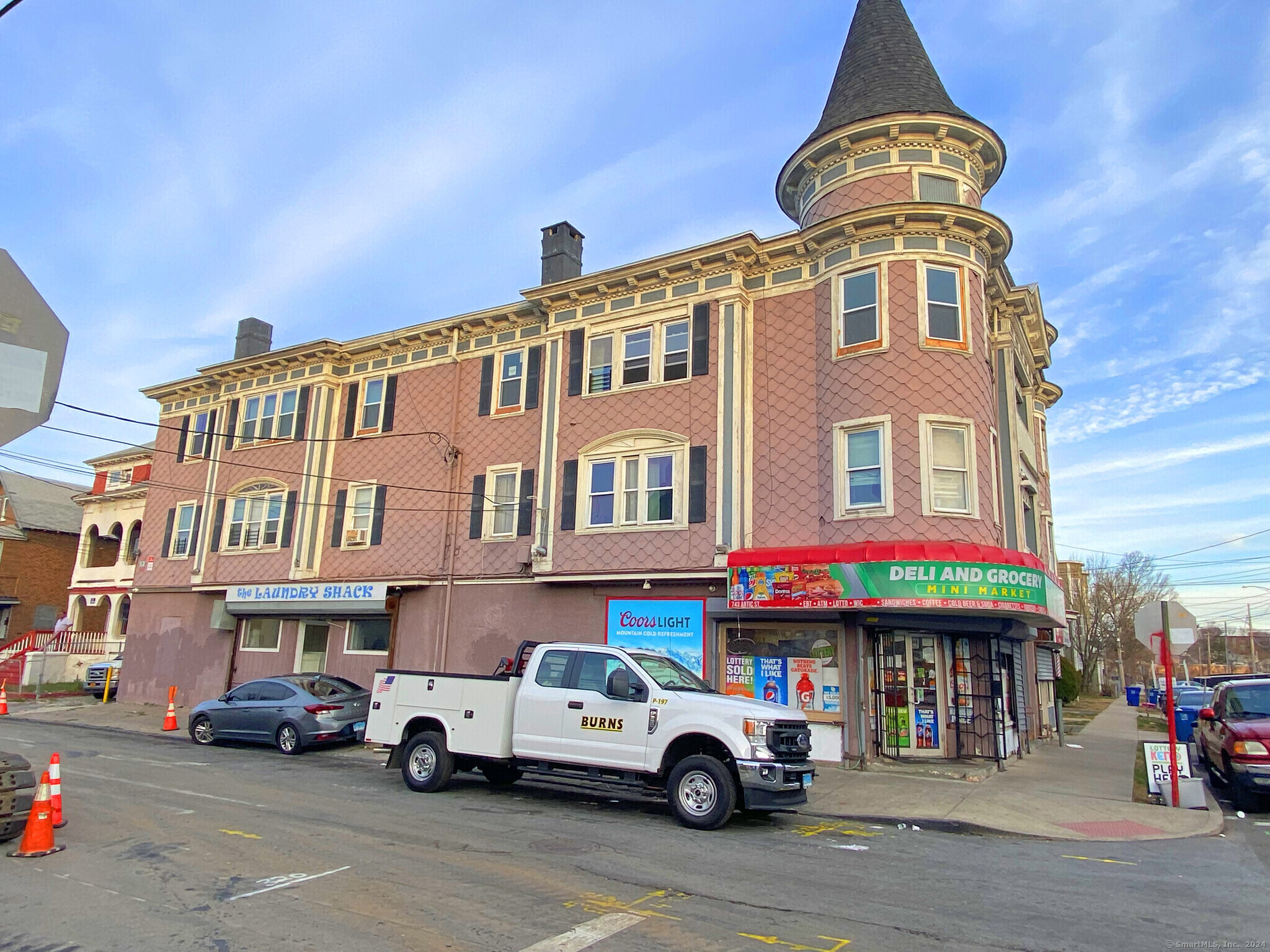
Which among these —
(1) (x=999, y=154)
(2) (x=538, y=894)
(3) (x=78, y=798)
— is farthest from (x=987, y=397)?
(3) (x=78, y=798)

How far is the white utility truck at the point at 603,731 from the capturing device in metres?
9.71

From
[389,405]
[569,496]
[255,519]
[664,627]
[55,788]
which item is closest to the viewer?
[55,788]

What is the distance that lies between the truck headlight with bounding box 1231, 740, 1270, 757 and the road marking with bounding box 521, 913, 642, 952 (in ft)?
32.0

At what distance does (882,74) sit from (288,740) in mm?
18778

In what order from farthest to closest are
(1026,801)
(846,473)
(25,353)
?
(846,473) → (1026,801) → (25,353)

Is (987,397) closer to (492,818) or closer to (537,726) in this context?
(537,726)

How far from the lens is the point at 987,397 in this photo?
675 inches

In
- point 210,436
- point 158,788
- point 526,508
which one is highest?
point 210,436

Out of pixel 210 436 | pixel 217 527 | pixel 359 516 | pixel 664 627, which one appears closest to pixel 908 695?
pixel 664 627

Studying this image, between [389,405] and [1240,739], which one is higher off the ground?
[389,405]

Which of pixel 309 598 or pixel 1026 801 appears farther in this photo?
pixel 309 598

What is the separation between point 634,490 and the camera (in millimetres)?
19109

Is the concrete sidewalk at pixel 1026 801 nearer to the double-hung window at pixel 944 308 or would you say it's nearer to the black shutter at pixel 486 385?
the double-hung window at pixel 944 308

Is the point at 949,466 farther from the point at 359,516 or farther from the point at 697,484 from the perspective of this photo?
the point at 359,516
